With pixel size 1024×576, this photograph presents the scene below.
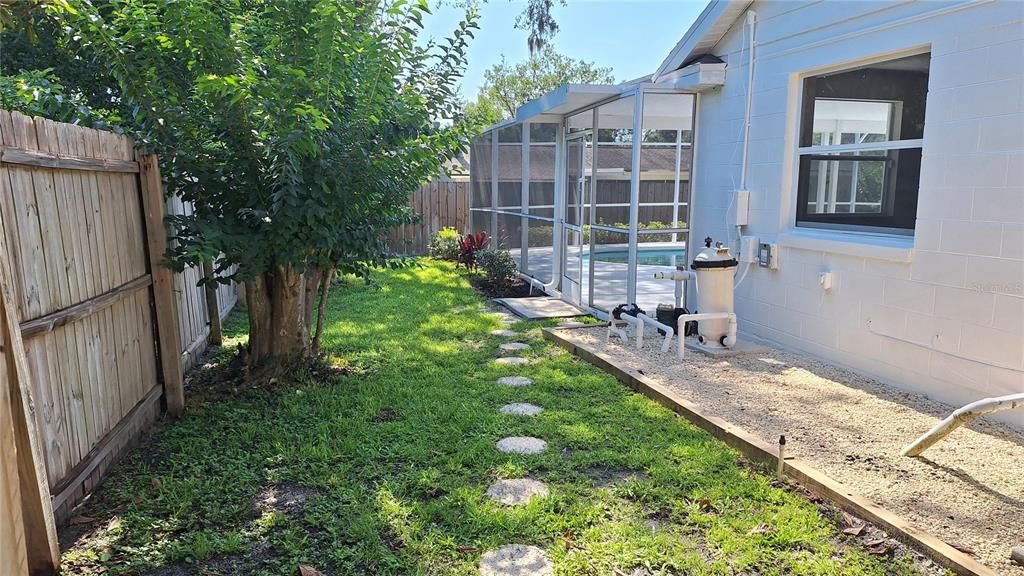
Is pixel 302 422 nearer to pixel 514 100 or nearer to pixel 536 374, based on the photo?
pixel 536 374

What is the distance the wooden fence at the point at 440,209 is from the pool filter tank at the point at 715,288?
9542mm

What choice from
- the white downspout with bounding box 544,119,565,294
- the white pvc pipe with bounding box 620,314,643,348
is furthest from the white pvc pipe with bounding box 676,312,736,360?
the white downspout with bounding box 544,119,565,294

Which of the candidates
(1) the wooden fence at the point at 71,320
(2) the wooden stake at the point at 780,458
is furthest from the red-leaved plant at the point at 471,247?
(2) the wooden stake at the point at 780,458

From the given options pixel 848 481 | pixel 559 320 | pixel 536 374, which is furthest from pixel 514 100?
pixel 848 481

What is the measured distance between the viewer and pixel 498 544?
2654mm

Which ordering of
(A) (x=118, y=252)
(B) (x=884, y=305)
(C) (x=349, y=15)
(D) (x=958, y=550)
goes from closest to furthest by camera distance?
(D) (x=958, y=550) < (A) (x=118, y=252) < (C) (x=349, y=15) < (B) (x=884, y=305)

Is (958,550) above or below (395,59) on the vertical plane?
below

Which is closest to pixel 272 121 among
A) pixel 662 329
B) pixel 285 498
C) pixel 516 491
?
pixel 285 498

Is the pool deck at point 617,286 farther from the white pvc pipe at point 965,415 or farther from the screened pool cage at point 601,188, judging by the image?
the white pvc pipe at point 965,415

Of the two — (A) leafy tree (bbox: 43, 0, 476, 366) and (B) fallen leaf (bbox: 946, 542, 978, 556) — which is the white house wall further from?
(A) leafy tree (bbox: 43, 0, 476, 366)

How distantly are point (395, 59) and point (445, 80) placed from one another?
807 millimetres

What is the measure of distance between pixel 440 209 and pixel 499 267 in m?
5.81

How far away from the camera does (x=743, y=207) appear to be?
5.87 metres

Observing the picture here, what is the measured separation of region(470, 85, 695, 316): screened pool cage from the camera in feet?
22.2
